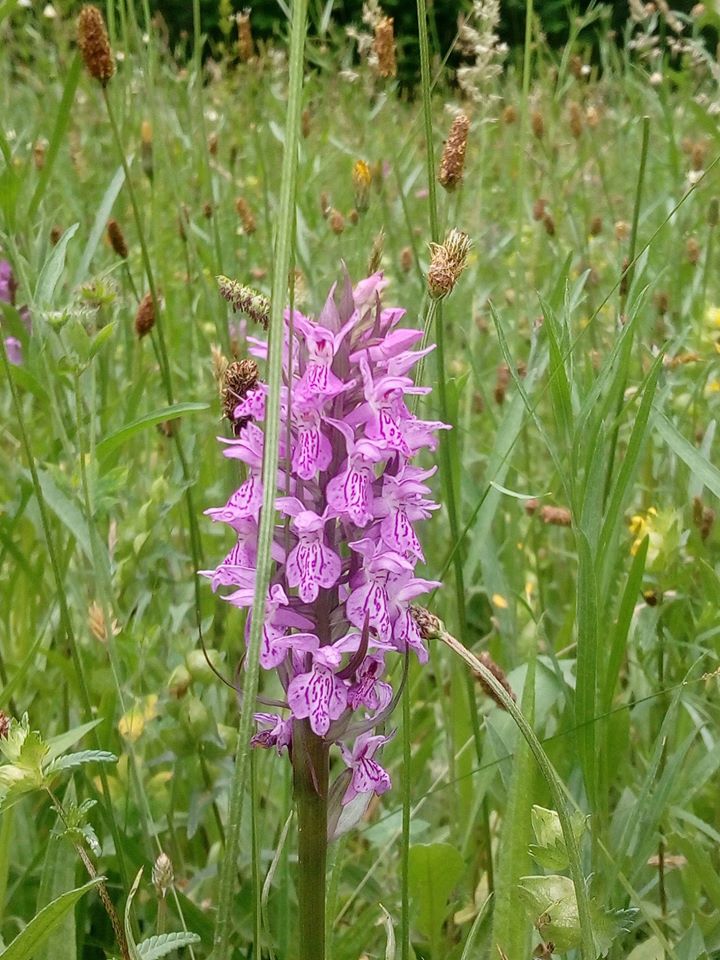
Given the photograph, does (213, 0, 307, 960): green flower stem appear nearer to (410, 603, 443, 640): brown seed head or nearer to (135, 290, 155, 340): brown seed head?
(410, 603, 443, 640): brown seed head

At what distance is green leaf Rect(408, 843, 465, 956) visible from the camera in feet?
2.32

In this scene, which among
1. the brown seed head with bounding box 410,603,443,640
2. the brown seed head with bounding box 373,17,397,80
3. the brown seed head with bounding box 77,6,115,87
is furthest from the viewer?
the brown seed head with bounding box 373,17,397,80

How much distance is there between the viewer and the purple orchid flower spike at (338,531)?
22.0 inches

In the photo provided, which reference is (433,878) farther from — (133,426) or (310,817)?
(133,426)

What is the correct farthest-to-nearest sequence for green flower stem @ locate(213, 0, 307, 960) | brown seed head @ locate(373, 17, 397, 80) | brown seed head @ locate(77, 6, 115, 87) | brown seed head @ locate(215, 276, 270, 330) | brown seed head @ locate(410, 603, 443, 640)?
brown seed head @ locate(373, 17, 397, 80) < brown seed head @ locate(77, 6, 115, 87) < brown seed head @ locate(215, 276, 270, 330) < brown seed head @ locate(410, 603, 443, 640) < green flower stem @ locate(213, 0, 307, 960)

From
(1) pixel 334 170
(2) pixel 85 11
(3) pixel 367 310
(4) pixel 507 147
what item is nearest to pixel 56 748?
(3) pixel 367 310

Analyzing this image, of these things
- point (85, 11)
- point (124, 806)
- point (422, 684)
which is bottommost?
point (422, 684)

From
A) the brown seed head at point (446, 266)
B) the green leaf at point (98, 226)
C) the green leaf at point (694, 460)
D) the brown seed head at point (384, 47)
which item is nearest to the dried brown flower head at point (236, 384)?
the brown seed head at point (446, 266)

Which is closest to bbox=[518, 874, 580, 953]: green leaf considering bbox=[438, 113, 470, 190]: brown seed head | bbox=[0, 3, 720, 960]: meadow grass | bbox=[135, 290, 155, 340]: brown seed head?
bbox=[0, 3, 720, 960]: meadow grass

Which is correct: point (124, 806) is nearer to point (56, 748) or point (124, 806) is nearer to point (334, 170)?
point (56, 748)

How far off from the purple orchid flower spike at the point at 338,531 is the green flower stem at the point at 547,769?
0.08 meters

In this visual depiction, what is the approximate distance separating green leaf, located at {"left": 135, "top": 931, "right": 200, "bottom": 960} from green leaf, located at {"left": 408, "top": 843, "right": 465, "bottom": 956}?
20 cm

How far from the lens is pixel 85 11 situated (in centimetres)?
80

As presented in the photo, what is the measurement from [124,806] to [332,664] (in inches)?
16.6
